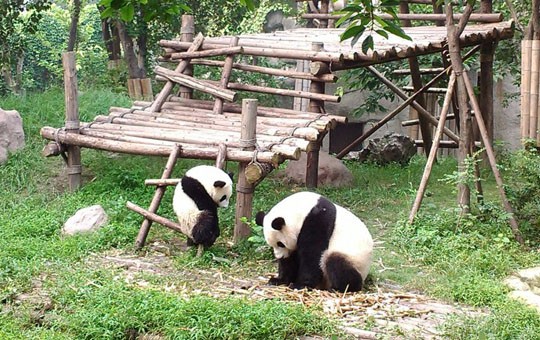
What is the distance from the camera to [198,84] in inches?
318

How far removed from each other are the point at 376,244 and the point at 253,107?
1.63 metres

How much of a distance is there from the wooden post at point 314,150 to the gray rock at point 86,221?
2399 millimetres

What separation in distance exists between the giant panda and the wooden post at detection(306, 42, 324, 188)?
2774 millimetres

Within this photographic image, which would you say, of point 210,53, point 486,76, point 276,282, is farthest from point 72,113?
point 486,76

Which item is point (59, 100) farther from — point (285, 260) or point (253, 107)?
point (285, 260)

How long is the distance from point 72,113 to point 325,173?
312cm

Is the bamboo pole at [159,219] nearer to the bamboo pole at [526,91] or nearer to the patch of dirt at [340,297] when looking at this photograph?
the patch of dirt at [340,297]

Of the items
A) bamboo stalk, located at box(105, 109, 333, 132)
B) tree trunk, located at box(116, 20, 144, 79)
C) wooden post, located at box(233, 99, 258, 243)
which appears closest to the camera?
wooden post, located at box(233, 99, 258, 243)

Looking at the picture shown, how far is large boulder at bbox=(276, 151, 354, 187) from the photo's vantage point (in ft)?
29.1

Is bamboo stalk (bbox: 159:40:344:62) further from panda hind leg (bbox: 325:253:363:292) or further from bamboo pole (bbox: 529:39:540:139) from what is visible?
panda hind leg (bbox: 325:253:363:292)

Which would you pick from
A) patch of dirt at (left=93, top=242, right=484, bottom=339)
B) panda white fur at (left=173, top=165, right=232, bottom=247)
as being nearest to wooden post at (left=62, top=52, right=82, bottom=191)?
patch of dirt at (left=93, top=242, right=484, bottom=339)

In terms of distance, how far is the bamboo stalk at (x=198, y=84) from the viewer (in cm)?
777

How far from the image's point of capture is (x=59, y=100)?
10.5 m

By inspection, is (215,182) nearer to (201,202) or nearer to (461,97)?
(201,202)
